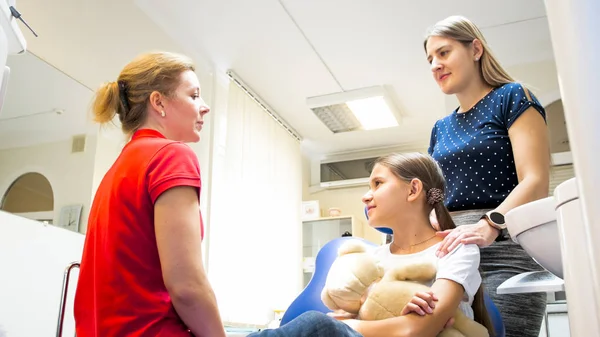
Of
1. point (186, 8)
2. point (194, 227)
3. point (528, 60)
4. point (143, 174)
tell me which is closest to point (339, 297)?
point (194, 227)

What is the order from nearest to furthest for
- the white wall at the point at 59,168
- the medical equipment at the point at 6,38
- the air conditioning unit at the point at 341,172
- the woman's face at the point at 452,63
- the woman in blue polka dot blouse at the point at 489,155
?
the medical equipment at the point at 6,38
the woman in blue polka dot blouse at the point at 489,155
the woman's face at the point at 452,63
the white wall at the point at 59,168
the air conditioning unit at the point at 341,172

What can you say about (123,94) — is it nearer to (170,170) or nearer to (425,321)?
(170,170)

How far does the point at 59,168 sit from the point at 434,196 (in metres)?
1.93

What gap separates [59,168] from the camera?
8.59ft

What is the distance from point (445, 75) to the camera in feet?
4.85

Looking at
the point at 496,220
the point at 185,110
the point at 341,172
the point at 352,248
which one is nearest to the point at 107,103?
the point at 185,110

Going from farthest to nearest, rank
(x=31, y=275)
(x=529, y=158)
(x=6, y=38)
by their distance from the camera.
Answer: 1. (x=31, y=275)
2. (x=529, y=158)
3. (x=6, y=38)

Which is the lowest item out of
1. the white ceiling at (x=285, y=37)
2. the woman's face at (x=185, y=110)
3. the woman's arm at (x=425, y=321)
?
the woman's arm at (x=425, y=321)

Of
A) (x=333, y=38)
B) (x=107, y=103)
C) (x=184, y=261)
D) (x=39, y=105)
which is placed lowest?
(x=184, y=261)

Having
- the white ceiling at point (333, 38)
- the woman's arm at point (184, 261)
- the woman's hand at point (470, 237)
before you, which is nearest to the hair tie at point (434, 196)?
the woman's hand at point (470, 237)

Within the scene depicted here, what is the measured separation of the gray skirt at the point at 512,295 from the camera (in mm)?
1236

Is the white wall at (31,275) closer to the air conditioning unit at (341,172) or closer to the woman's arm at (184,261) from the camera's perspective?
the woman's arm at (184,261)

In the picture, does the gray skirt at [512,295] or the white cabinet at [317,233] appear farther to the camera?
the white cabinet at [317,233]

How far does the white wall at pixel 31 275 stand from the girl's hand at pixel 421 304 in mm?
1673
